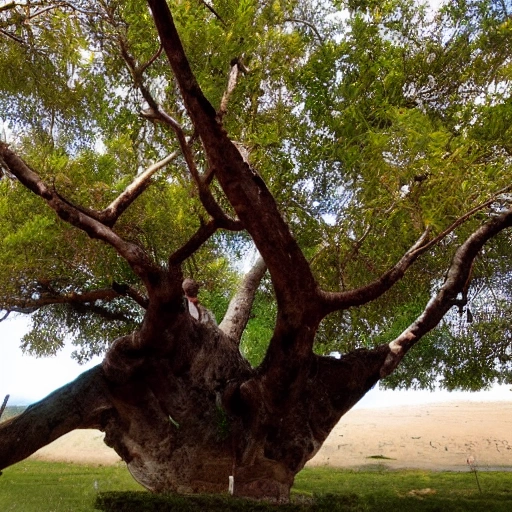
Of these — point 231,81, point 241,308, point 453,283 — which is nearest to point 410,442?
point 241,308

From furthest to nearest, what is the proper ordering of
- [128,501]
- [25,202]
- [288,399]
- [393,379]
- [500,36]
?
[393,379] → [25,202] → [500,36] → [288,399] → [128,501]

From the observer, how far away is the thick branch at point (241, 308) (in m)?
6.31

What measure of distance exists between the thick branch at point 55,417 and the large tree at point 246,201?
1cm

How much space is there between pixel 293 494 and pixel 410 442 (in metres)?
5.08

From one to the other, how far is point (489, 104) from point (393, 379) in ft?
20.3

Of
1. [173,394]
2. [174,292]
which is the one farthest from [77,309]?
[174,292]

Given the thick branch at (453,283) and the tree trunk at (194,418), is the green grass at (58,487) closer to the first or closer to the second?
the tree trunk at (194,418)

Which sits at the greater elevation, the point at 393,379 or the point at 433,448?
the point at 393,379

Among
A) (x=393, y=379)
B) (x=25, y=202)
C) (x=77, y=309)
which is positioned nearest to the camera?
(x=25, y=202)

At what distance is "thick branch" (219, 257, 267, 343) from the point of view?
631 cm

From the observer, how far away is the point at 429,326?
5.45 metres

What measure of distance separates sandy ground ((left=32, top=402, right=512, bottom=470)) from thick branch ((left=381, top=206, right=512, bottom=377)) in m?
2.40

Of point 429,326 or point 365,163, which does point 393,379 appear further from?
point 365,163

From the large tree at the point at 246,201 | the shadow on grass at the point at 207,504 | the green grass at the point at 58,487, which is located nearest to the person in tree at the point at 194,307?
the large tree at the point at 246,201
